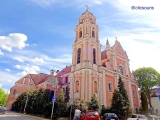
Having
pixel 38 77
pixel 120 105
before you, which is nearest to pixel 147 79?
pixel 120 105

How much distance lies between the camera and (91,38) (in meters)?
33.2

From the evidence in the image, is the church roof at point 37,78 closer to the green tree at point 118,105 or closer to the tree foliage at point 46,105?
the tree foliage at point 46,105

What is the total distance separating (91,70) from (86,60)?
2561 millimetres

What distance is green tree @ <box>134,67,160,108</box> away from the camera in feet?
143

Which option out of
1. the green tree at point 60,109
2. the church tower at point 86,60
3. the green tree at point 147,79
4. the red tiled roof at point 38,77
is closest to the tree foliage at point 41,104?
the green tree at point 60,109

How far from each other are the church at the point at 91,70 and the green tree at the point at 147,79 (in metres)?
5.88

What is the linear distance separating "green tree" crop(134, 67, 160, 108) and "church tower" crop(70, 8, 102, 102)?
828 inches

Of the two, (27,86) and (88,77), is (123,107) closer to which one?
(88,77)

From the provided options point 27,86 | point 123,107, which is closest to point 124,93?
point 123,107

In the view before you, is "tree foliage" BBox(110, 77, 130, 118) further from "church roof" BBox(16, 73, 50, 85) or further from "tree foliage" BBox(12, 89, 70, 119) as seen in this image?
"church roof" BBox(16, 73, 50, 85)

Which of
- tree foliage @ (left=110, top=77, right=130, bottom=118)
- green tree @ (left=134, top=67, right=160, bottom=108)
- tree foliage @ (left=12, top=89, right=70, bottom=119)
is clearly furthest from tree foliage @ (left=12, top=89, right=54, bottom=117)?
green tree @ (left=134, top=67, right=160, bottom=108)

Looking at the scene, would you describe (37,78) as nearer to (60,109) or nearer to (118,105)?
(60,109)

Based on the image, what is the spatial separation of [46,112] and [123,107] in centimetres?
1273

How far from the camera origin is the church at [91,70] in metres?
28.6
